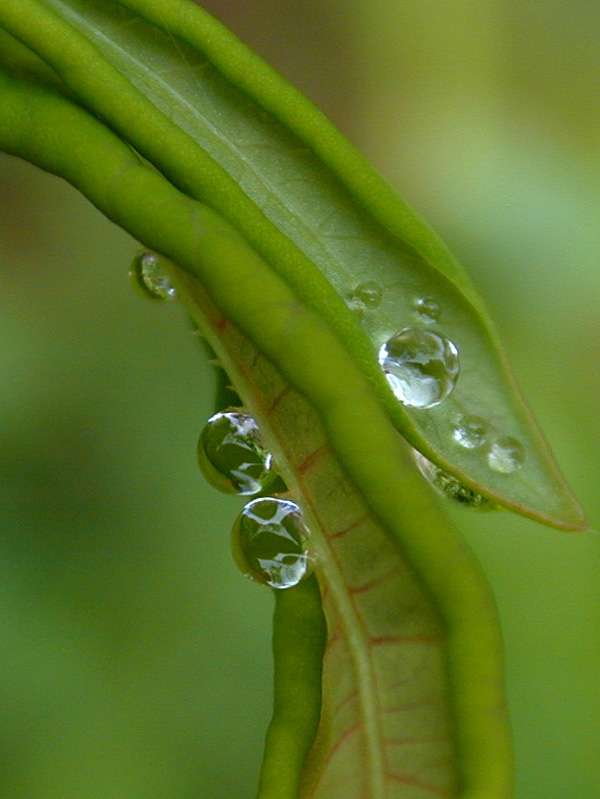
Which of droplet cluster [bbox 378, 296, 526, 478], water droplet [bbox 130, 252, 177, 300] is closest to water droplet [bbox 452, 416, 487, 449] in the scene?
droplet cluster [bbox 378, 296, 526, 478]

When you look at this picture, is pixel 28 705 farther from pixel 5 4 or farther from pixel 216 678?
pixel 5 4

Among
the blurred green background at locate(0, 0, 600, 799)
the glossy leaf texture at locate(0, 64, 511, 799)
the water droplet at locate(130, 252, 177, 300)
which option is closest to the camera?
the glossy leaf texture at locate(0, 64, 511, 799)

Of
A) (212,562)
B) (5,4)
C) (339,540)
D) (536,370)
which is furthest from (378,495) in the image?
(536,370)

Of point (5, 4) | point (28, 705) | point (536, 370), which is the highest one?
point (536, 370)

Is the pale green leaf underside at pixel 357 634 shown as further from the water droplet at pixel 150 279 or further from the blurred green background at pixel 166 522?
the blurred green background at pixel 166 522

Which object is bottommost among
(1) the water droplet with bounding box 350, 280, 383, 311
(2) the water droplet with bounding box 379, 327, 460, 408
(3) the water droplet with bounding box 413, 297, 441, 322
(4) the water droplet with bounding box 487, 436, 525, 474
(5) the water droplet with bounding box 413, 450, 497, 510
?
(4) the water droplet with bounding box 487, 436, 525, 474

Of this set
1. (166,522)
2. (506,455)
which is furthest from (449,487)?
(166,522)

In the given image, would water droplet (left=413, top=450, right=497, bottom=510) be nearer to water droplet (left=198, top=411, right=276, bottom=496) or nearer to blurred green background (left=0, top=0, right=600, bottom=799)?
water droplet (left=198, top=411, right=276, bottom=496)
